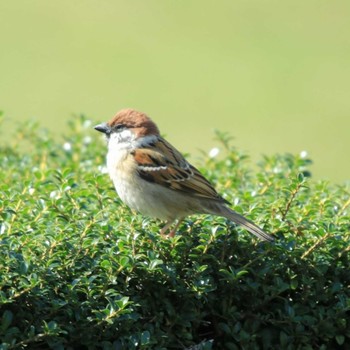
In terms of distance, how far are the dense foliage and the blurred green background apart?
6907mm

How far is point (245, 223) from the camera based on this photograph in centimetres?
513

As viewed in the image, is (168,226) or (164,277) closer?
(164,277)

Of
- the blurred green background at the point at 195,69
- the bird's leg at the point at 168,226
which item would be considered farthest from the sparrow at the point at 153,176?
the blurred green background at the point at 195,69

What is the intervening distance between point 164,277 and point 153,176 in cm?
130

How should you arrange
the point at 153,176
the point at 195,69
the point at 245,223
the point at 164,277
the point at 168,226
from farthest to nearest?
the point at 195,69
the point at 153,176
the point at 168,226
the point at 245,223
the point at 164,277

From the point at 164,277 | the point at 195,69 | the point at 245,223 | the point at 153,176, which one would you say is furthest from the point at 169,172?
the point at 195,69

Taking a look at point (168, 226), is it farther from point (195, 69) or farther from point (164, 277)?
point (195, 69)

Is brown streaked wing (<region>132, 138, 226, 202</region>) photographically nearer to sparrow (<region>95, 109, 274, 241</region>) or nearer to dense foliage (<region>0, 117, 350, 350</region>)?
sparrow (<region>95, 109, 274, 241</region>)

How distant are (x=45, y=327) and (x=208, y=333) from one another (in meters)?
0.96

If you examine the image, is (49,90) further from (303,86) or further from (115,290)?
(115,290)

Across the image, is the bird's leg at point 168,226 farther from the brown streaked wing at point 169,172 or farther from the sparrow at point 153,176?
the brown streaked wing at point 169,172

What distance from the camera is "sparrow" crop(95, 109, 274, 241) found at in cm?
568

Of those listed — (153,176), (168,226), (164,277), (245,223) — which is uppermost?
(153,176)

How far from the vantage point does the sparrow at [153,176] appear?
568 cm
